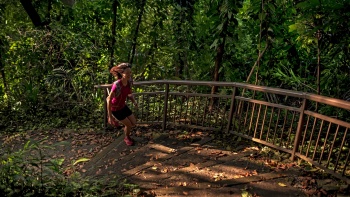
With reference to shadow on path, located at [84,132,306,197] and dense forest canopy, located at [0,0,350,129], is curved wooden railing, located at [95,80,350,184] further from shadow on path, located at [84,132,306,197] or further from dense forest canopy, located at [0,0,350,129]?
dense forest canopy, located at [0,0,350,129]

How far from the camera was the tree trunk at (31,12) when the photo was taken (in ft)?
31.9

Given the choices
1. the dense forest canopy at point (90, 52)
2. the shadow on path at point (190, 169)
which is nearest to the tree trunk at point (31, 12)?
the dense forest canopy at point (90, 52)

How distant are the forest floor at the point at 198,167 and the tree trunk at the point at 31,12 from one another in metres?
5.67

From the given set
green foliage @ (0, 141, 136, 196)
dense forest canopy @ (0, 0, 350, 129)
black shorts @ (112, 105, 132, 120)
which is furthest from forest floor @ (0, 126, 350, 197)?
dense forest canopy @ (0, 0, 350, 129)

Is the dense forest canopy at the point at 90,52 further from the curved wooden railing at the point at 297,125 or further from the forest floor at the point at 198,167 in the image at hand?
the forest floor at the point at 198,167

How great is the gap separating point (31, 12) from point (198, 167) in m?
8.84

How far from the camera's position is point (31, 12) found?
32.2 feet

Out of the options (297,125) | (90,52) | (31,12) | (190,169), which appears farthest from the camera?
(31,12)

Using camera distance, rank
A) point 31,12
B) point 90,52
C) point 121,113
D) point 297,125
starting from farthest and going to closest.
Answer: point 31,12, point 90,52, point 121,113, point 297,125

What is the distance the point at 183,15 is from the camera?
847cm

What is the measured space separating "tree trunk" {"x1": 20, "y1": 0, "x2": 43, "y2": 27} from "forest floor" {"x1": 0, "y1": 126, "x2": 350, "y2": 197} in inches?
223

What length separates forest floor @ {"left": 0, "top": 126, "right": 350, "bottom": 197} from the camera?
339 centimetres

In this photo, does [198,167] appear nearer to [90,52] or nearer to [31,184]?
[31,184]

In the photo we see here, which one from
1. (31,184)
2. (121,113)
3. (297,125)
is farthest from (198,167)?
(31,184)
